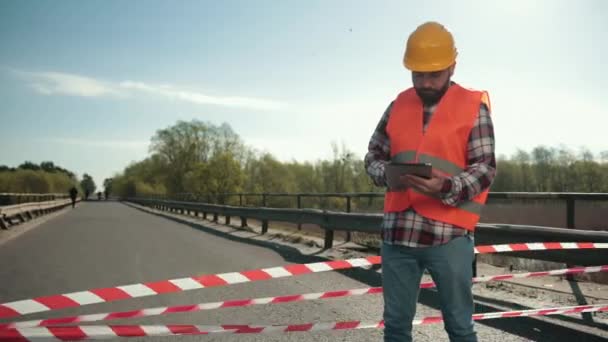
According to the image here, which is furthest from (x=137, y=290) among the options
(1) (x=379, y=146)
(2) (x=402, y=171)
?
(2) (x=402, y=171)

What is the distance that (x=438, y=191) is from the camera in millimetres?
2234

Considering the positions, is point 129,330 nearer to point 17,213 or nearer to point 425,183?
point 425,183

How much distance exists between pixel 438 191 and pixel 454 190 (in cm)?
8

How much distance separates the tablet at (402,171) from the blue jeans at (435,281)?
1.12 ft

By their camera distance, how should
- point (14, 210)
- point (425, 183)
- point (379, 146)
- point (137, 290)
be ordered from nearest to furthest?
point (425, 183)
point (379, 146)
point (137, 290)
point (14, 210)

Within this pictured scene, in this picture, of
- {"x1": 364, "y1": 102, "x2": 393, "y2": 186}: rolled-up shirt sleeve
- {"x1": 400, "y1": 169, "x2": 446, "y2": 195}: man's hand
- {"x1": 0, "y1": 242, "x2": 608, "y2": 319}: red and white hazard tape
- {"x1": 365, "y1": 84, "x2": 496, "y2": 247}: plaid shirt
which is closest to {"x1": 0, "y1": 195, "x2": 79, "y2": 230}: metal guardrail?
{"x1": 0, "y1": 242, "x2": 608, "y2": 319}: red and white hazard tape

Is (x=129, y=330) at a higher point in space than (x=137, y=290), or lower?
lower

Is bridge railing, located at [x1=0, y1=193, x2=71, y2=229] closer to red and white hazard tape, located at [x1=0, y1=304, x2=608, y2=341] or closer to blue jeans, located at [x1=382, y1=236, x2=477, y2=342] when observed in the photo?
red and white hazard tape, located at [x1=0, y1=304, x2=608, y2=341]

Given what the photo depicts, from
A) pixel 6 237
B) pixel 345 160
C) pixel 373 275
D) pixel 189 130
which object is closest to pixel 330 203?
pixel 345 160

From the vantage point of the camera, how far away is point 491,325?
434cm

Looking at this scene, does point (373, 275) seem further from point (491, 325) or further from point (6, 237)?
point (6, 237)

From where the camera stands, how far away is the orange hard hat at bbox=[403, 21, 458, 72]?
239cm

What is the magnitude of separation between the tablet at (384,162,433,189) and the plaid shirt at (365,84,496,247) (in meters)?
0.12

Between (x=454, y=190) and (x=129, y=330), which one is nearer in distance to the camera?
(x=454, y=190)
